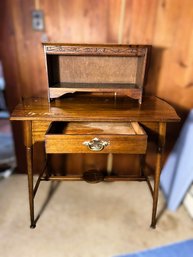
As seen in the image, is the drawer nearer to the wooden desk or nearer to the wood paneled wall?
the wooden desk

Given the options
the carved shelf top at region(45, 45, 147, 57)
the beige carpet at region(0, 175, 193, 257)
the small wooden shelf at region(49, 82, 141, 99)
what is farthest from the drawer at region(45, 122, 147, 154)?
the beige carpet at region(0, 175, 193, 257)

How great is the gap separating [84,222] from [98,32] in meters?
1.25

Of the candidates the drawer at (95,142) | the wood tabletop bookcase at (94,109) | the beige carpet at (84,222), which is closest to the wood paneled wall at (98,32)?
the wood tabletop bookcase at (94,109)

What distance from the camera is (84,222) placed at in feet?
4.75

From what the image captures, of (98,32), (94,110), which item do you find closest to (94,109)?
(94,110)

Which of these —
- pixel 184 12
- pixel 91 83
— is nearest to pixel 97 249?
pixel 91 83

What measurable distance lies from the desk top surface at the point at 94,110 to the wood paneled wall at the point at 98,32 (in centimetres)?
28

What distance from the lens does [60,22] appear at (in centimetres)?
142

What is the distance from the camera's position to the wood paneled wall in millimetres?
1392

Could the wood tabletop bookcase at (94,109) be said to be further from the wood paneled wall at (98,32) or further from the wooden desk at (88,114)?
the wood paneled wall at (98,32)

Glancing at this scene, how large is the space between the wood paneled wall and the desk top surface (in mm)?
279

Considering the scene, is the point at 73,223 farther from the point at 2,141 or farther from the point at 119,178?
the point at 2,141

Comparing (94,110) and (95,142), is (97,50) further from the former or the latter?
(95,142)

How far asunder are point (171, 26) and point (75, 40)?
64 cm
